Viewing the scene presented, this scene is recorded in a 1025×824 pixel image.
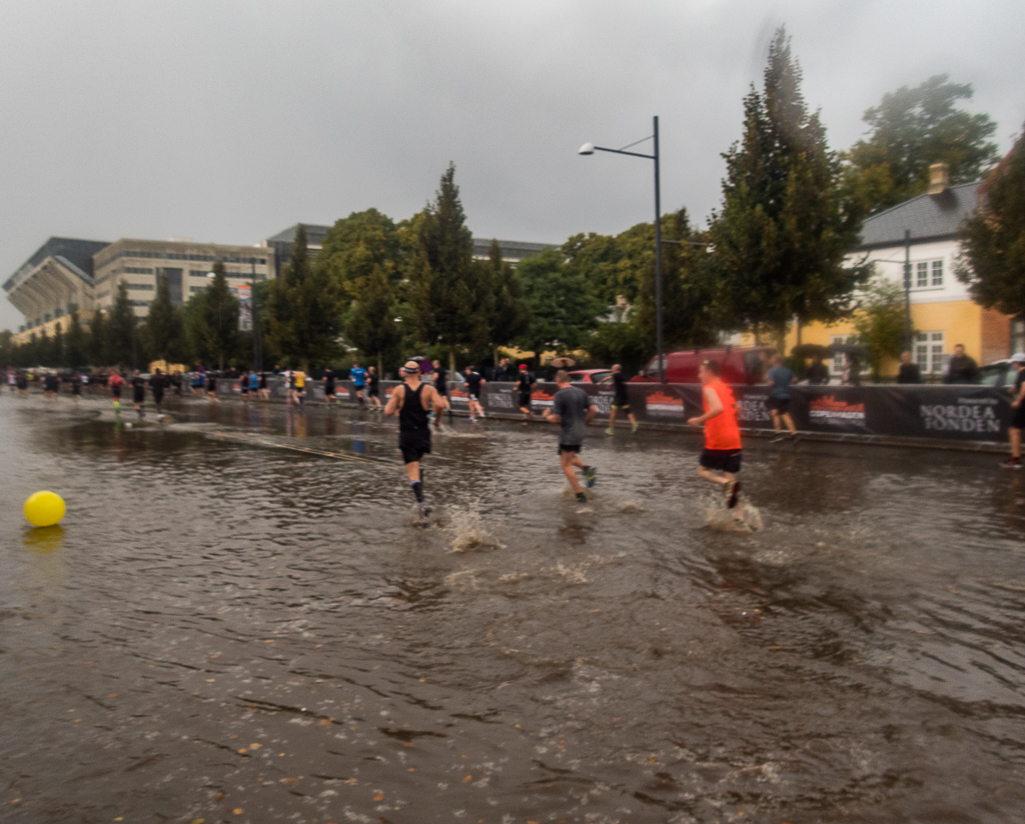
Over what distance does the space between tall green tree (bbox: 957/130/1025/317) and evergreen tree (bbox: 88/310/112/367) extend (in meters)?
94.2

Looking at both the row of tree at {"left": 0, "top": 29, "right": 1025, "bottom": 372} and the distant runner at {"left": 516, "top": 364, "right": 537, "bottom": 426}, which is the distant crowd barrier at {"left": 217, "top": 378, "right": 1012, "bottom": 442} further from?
the row of tree at {"left": 0, "top": 29, "right": 1025, "bottom": 372}

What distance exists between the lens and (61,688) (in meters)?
4.52

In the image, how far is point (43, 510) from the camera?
9.10m

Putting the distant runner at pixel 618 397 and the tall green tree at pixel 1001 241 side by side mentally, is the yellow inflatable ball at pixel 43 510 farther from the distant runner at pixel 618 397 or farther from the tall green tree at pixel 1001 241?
the tall green tree at pixel 1001 241

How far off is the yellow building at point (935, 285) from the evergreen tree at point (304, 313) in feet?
92.3

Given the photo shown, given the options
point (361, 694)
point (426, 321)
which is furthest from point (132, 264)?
point (361, 694)

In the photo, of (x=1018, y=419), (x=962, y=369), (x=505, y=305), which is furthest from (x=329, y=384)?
(x=1018, y=419)

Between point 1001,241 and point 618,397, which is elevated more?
point 1001,241

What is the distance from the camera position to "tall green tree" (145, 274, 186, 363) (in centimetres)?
8662

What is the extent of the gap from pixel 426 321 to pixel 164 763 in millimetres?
35039

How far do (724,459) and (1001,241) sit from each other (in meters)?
17.7

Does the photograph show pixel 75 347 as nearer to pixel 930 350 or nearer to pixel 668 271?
pixel 668 271

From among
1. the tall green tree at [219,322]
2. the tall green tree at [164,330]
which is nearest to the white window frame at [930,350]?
the tall green tree at [219,322]

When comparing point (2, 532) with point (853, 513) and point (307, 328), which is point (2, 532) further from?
point (307, 328)
